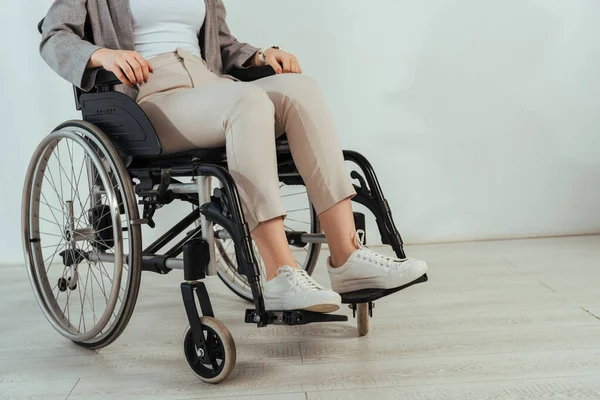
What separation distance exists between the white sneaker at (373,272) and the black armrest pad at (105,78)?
613mm

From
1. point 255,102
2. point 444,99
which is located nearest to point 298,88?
point 255,102

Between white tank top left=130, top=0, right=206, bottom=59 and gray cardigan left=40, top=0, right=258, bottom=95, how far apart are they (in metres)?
0.04

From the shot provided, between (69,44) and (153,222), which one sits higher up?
(69,44)

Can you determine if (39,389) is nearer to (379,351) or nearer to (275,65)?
(379,351)

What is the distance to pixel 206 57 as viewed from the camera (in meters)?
1.94

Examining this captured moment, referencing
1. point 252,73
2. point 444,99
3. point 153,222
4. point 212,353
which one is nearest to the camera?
point 212,353

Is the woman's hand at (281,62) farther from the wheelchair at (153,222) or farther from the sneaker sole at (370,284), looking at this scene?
the sneaker sole at (370,284)

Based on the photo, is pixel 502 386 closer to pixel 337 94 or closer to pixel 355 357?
pixel 355 357

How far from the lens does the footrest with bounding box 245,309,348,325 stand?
1406 millimetres

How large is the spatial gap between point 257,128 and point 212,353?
1.48ft

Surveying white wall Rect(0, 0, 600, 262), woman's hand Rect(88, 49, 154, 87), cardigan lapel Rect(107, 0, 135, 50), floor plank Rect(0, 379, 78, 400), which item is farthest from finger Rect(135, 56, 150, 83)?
white wall Rect(0, 0, 600, 262)

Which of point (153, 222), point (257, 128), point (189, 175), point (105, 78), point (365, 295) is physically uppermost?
point (105, 78)

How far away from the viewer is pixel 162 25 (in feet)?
6.04

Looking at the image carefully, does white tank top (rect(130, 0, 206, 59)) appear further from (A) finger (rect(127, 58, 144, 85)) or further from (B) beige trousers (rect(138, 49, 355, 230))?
(A) finger (rect(127, 58, 144, 85))
